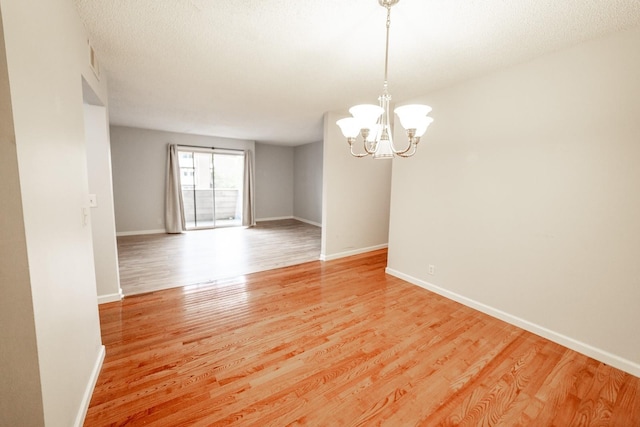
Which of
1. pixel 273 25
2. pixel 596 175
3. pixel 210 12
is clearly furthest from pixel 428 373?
pixel 210 12

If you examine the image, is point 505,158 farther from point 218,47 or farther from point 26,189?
point 26,189

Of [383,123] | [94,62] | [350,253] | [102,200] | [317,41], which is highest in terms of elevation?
[317,41]

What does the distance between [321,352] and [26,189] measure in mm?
1927

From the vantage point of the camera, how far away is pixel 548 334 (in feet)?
7.23

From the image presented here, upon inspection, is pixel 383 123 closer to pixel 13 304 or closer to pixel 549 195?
pixel 549 195

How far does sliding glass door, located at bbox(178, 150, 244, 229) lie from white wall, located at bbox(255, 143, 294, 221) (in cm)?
67

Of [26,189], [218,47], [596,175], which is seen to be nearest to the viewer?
[26,189]

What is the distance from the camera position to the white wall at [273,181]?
25.8 ft

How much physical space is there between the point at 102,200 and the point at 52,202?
175 centimetres

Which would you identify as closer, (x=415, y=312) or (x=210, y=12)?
(x=210, y=12)

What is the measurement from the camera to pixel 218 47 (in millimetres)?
2102

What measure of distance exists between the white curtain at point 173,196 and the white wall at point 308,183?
3428 millimetres

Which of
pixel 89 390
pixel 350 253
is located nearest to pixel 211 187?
pixel 350 253

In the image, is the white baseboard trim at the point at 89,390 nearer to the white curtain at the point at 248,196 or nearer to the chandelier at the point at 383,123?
the chandelier at the point at 383,123
